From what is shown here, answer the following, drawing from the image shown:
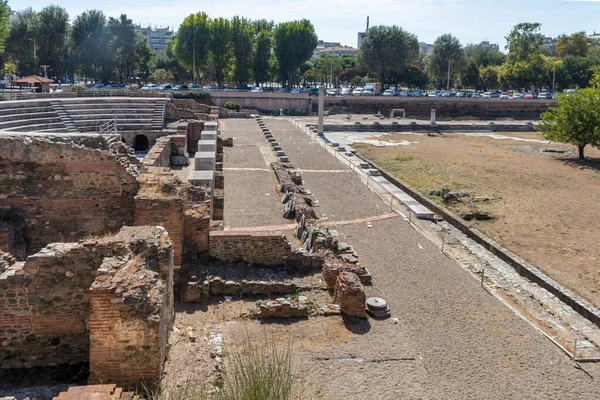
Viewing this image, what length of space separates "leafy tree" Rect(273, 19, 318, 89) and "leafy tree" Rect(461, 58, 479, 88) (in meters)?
25.2

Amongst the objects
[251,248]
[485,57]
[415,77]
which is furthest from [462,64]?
Answer: [251,248]

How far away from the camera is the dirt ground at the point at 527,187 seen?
1658cm

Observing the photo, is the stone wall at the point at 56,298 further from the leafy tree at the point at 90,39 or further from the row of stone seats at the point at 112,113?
the leafy tree at the point at 90,39

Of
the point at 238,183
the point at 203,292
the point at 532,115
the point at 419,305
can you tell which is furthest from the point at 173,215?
the point at 532,115

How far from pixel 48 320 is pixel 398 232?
11.6 metres

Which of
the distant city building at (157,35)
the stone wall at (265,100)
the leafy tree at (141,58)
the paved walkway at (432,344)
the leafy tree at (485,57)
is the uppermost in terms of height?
the distant city building at (157,35)

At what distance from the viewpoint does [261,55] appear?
258 ft

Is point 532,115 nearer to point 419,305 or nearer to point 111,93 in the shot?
point 111,93

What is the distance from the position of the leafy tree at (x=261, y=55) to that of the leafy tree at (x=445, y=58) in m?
26.3

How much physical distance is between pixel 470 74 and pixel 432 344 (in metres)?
84.5

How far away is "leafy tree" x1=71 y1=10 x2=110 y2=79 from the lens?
228 ft

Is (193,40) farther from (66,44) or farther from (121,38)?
(66,44)

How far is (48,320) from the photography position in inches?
318

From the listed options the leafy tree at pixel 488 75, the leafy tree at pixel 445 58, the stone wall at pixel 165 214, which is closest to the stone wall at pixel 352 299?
the stone wall at pixel 165 214
